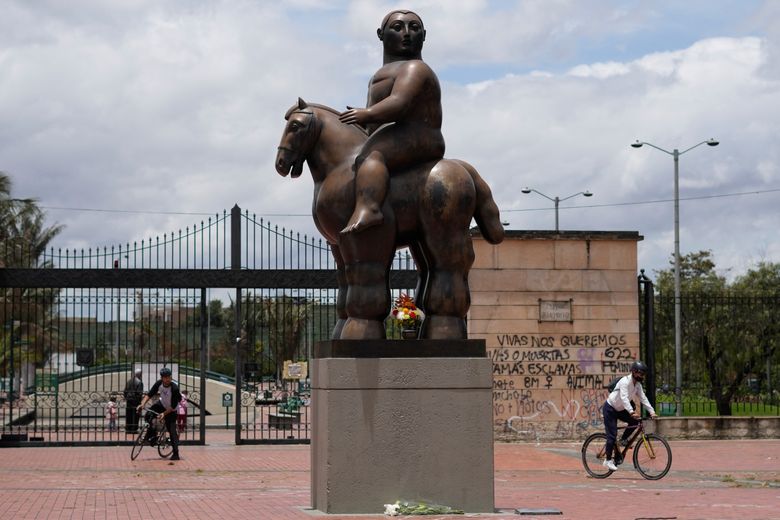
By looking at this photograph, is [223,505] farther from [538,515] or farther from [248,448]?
[248,448]

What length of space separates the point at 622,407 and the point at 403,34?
7032 millimetres

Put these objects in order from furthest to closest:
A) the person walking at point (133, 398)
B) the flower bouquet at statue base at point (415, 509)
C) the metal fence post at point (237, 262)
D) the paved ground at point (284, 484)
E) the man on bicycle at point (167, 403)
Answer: the person walking at point (133, 398), the metal fence post at point (237, 262), the man on bicycle at point (167, 403), the paved ground at point (284, 484), the flower bouquet at statue base at point (415, 509)

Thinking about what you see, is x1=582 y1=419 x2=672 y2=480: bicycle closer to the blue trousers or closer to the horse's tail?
the blue trousers

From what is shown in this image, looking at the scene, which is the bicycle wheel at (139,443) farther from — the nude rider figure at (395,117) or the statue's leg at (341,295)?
the nude rider figure at (395,117)

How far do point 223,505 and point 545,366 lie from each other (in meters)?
10.5

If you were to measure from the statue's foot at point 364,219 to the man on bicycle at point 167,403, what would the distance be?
31.6 ft

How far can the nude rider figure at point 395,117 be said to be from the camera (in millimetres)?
10078

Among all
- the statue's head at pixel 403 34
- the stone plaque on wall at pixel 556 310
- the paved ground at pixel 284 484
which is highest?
the statue's head at pixel 403 34

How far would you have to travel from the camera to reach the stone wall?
21141 millimetres

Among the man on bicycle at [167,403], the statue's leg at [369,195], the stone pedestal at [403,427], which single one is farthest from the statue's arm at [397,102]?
the man on bicycle at [167,403]

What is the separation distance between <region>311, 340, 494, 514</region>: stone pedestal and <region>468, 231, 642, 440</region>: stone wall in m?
10.8

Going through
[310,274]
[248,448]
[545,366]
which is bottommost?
[248,448]

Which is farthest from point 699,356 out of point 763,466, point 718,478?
point 718,478

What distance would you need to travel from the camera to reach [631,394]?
51.0 feet
